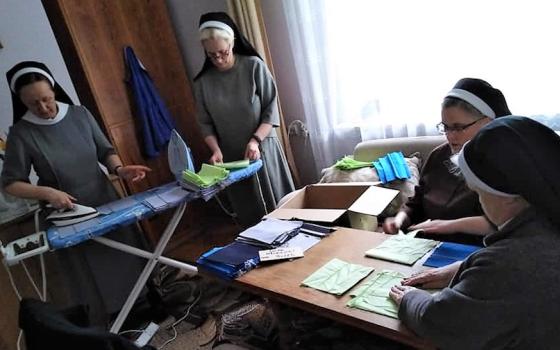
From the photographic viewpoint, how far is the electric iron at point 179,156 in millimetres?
1983

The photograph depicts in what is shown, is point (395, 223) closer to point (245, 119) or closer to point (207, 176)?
point (207, 176)

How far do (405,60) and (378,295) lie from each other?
5.30ft

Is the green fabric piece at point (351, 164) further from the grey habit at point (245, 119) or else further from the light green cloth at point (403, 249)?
the light green cloth at point (403, 249)

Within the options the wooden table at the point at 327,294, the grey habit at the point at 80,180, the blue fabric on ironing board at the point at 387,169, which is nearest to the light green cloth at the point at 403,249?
the wooden table at the point at 327,294

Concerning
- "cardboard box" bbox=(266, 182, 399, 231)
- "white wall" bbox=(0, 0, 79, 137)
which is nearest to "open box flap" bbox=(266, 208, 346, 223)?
"cardboard box" bbox=(266, 182, 399, 231)

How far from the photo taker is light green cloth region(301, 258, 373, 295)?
1.22 m

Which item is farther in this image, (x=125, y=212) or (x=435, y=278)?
(x=125, y=212)

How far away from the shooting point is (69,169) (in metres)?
2.03

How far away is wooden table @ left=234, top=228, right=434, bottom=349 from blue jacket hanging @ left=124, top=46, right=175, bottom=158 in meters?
1.85

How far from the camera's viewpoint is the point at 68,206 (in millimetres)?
1807

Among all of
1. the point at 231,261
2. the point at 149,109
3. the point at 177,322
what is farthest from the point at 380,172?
the point at 149,109

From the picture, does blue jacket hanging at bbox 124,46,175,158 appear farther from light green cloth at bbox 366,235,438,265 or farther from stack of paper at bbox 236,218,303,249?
light green cloth at bbox 366,235,438,265

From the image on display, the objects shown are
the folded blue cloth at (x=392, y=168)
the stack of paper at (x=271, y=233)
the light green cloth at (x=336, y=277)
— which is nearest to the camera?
the light green cloth at (x=336, y=277)

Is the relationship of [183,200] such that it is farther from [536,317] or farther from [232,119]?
[536,317]
